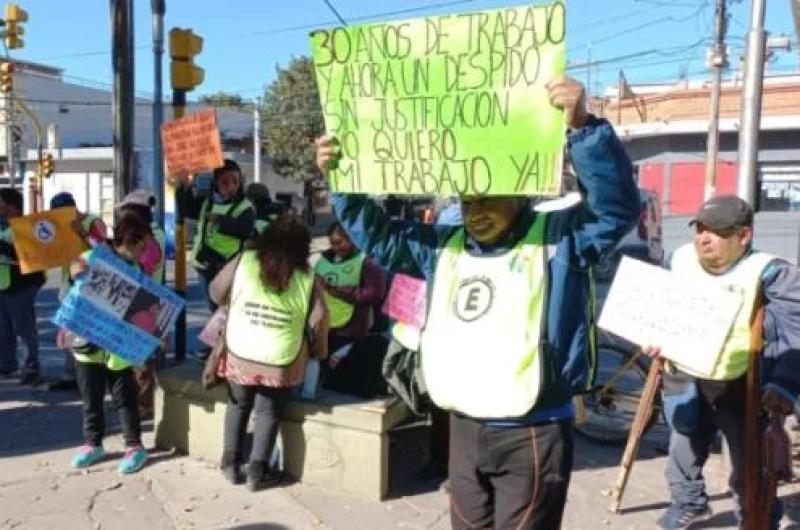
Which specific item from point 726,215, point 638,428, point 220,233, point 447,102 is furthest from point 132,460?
point 726,215

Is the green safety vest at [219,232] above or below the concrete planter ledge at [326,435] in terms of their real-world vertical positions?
above

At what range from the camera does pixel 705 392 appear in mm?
4270

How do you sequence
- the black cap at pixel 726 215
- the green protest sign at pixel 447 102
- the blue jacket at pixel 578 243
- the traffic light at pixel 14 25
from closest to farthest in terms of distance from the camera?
the blue jacket at pixel 578 243
the green protest sign at pixel 447 102
the black cap at pixel 726 215
the traffic light at pixel 14 25

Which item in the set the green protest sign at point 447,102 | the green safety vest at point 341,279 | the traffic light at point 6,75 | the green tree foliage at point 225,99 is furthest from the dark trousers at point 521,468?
the green tree foliage at point 225,99

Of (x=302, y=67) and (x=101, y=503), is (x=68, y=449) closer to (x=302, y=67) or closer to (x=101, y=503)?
(x=101, y=503)

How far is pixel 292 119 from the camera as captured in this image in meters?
45.0

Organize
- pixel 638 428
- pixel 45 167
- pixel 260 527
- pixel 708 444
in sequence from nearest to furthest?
pixel 708 444 → pixel 260 527 → pixel 638 428 → pixel 45 167

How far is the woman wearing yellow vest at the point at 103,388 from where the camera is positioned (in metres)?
5.59

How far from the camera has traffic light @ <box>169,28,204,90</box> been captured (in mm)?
7301

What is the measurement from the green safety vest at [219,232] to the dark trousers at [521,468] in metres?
4.55

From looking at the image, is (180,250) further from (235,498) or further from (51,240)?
(235,498)

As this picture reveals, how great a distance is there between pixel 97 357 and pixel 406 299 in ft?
6.64

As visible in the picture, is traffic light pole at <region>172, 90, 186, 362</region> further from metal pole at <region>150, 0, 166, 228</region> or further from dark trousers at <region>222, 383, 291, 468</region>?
dark trousers at <region>222, 383, 291, 468</region>

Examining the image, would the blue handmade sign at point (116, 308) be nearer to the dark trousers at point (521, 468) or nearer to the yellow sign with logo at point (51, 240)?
the yellow sign with logo at point (51, 240)
